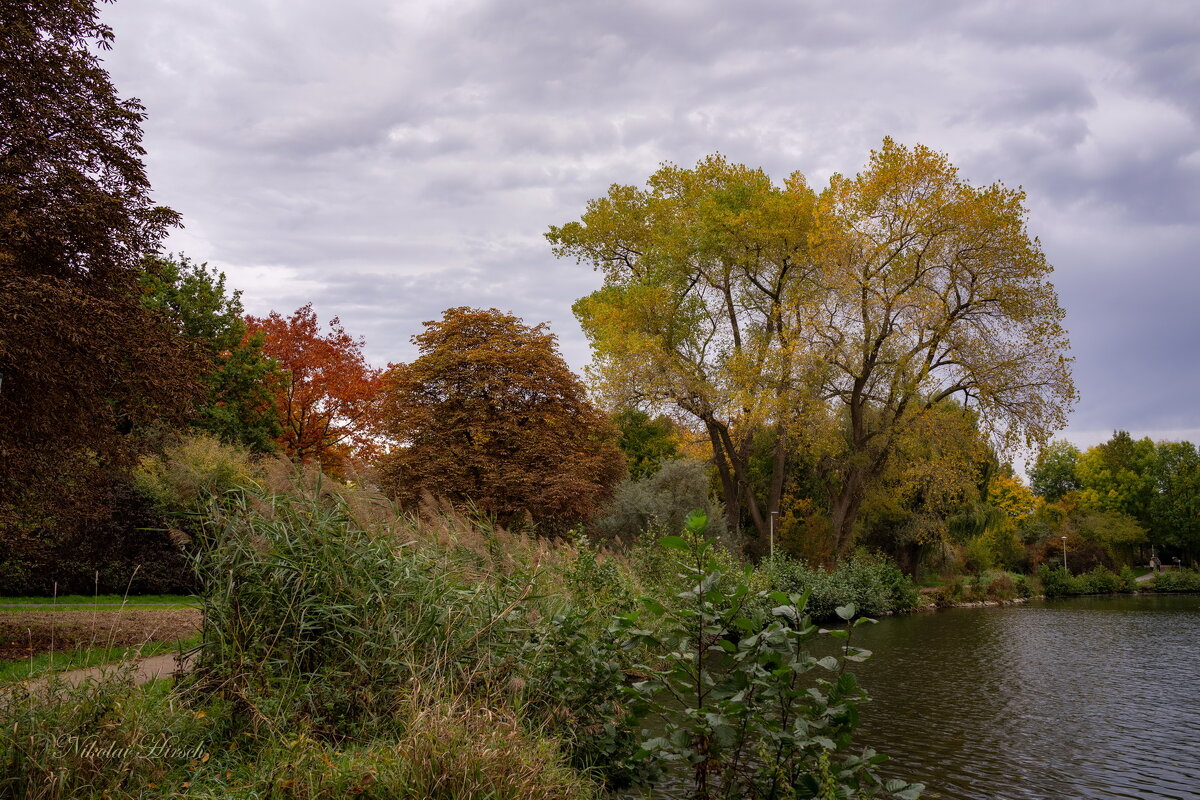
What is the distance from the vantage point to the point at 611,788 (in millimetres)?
5883

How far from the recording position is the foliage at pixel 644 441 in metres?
31.9

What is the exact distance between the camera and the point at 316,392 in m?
29.7

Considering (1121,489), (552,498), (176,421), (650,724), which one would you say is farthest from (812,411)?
(1121,489)

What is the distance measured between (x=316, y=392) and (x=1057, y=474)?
65.3 metres

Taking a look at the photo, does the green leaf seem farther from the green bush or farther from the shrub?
the green bush

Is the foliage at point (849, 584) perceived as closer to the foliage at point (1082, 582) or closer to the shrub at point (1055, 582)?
the shrub at point (1055, 582)

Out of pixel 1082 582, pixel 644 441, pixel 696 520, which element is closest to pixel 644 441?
pixel 644 441

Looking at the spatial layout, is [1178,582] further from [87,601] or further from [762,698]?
[87,601]

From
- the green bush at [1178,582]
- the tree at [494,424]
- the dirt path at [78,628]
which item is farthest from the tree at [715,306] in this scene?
the green bush at [1178,582]

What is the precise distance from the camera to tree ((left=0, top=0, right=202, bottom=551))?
28.2 feet

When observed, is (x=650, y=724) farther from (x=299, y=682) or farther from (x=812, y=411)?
(x=812, y=411)

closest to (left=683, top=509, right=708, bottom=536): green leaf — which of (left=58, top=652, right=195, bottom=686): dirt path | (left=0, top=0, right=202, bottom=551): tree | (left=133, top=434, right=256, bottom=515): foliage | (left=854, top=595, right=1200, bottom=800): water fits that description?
(left=58, top=652, right=195, bottom=686): dirt path

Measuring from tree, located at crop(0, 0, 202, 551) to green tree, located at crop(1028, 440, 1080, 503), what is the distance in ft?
241

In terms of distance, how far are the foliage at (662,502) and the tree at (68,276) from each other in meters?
15.1
